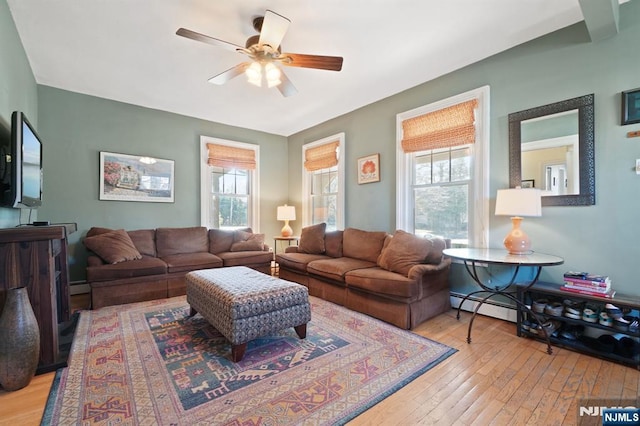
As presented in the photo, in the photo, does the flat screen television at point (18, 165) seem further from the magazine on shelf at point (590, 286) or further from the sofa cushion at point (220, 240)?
the magazine on shelf at point (590, 286)

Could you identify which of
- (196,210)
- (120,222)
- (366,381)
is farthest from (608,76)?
(120,222)

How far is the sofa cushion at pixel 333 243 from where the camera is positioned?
4.10m

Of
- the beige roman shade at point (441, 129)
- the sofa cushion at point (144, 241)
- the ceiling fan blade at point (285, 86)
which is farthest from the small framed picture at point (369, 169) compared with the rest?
the sofa cushion at point (144, 241)

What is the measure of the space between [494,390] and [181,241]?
4199 mm

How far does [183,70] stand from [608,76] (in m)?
4.12

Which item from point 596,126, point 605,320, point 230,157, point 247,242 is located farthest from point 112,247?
point 596,126

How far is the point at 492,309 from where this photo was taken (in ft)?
9.59

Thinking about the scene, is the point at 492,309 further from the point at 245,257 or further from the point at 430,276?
the point at 245,257

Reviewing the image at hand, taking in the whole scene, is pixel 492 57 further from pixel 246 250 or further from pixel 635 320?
pixel 246 250

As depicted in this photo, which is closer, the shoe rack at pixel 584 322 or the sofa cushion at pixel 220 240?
the shoe rack at pixel 584 322

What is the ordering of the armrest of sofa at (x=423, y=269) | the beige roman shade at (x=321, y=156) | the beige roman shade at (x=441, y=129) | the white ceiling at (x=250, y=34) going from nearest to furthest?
the white ceiling at (x=250, y=34)
the armrest of sofa at (x=423, y=269)
the beige roman shade at (x=441, y=129)
the beige roman shade at (x=321, y=156)

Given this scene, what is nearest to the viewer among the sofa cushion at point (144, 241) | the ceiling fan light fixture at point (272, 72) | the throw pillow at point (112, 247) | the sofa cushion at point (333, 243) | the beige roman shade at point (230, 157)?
the ceiling fan light fixture at point (272, 72)

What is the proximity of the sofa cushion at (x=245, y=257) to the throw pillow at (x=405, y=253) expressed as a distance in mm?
2035

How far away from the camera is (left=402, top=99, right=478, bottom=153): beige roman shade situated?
3.14 m
